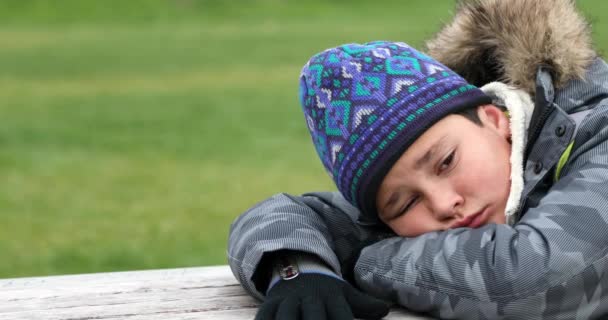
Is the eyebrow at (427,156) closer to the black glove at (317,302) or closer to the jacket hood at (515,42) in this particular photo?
the black glove at (317,302)

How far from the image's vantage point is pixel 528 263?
7.30ft

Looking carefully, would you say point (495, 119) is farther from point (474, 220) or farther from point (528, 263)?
point (528, 263)

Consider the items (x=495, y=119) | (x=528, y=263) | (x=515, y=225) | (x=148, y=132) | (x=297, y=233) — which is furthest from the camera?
(x=148, y=132)

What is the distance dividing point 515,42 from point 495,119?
0.25 m

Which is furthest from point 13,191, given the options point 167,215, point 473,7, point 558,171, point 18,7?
point 18,7

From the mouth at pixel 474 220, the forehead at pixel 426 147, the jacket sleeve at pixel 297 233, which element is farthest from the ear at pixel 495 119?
the jacket sleeve at pixel 297 233

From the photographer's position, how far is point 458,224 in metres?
2.52

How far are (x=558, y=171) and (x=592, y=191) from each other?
0.21 meters

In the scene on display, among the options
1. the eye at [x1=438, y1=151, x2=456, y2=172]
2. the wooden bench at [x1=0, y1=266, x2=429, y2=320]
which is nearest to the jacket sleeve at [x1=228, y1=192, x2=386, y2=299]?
the wooden bench at [x1=0, y1=266, x2=429, y2=320]

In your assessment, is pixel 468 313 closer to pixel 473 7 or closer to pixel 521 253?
pixel 521 253

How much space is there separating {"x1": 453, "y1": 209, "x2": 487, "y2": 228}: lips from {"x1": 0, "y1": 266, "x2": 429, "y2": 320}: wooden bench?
0.86 feet

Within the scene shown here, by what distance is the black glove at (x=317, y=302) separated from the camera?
2.24 meters

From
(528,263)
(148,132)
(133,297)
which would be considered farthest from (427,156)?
(148,132)

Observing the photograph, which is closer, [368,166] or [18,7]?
[368,166]
